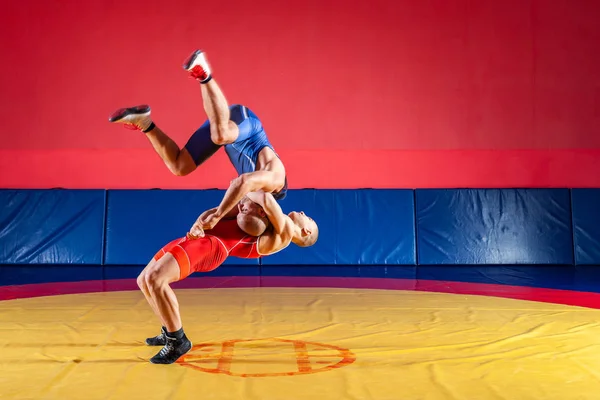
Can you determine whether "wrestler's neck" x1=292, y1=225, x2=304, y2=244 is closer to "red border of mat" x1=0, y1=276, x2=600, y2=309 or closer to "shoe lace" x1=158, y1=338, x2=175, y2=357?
"shoe lace" x1=158, y1=338, x2=175, y2=357

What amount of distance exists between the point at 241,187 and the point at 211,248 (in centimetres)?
44

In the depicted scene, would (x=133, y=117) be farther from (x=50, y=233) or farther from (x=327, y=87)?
(x=327, y=87)

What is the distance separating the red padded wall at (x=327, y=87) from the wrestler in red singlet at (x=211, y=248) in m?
5.51

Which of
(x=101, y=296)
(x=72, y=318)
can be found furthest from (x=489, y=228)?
(x=72, y=318)

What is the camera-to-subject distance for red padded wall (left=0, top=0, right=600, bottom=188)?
9.61m

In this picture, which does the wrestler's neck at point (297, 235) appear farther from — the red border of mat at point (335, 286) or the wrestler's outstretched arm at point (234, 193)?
the red border of mat at point (335, 286)

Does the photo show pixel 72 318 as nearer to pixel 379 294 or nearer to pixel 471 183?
pixel 379 294

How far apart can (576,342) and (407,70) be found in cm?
636

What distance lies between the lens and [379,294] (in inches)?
242

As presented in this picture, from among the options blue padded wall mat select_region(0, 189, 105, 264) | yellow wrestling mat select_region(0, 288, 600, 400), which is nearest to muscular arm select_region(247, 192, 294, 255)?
yellow wrestling mat select_region(0, 288, 600, 400)

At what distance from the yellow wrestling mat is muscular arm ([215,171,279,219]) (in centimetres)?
84

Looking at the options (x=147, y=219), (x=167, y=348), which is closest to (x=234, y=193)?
(x=167, y=348)

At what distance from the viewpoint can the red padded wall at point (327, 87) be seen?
9609 millimetres

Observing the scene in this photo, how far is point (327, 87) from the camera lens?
31.8 feet
